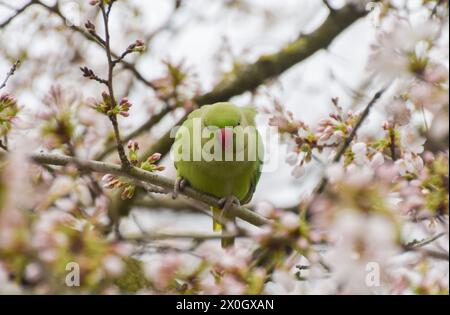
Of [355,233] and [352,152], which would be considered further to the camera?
[352,152]

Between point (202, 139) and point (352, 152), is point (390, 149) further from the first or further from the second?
point (202, 139)

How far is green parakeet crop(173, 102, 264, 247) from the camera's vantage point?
2.58 meters

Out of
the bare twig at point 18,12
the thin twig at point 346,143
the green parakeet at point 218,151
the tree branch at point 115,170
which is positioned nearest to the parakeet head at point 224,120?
the green parakeet at point 218,151

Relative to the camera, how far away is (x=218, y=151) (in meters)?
2.63

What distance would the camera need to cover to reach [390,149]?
1.95 metres

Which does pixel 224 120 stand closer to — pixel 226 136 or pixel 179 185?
pixel 226 136

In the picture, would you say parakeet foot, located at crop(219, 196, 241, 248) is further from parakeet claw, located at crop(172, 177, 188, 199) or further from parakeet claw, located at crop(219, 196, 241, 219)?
parakeet claw, located at crop(172, 177, 188, 199)

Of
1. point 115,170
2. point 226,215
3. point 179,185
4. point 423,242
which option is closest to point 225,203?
→ point 226,215

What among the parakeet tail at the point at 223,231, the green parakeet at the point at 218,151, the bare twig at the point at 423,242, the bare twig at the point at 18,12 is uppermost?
the bare twig at the point at 18,12

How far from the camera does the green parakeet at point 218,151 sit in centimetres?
258

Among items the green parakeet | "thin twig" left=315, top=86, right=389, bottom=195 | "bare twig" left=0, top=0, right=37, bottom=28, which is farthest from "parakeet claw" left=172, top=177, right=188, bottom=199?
"bare twig" left=0, top=0, right=37, bottom=28

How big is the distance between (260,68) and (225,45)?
659 millimetres

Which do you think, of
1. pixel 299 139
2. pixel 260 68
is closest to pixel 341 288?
pixel 299 139

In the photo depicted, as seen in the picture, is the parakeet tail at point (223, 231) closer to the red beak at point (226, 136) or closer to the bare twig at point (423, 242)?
the red beak at point (226, 136)
